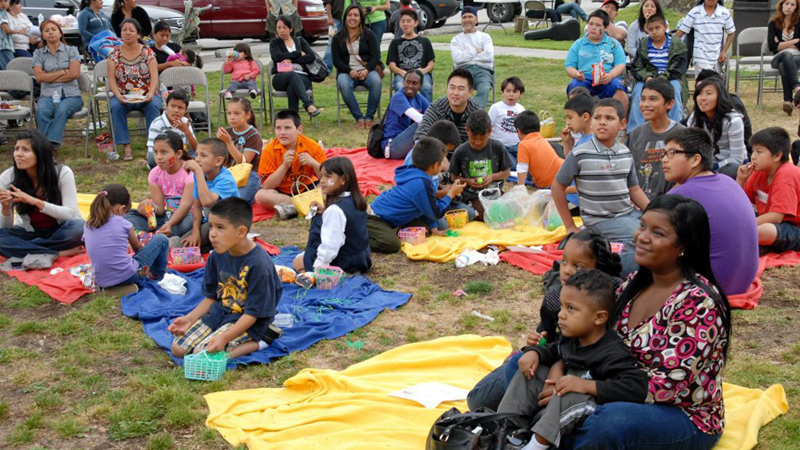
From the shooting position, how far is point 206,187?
7590mm

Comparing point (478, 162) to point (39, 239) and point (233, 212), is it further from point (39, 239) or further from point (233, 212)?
point (39, 239)

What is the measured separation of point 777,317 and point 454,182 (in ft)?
11.0

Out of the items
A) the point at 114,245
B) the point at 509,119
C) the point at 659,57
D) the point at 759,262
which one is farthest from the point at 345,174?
the point at 659,57

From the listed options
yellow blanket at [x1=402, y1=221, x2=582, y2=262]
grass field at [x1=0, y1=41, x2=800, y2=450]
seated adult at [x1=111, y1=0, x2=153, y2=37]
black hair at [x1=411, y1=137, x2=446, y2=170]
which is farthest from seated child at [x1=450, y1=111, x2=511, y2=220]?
seated adult at [x1=111, y1=0, x2=153, y2=37]

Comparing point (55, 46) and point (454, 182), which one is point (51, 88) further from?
point (454, 182)

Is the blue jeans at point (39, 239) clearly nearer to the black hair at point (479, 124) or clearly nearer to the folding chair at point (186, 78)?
the black hair at point (479, 124)

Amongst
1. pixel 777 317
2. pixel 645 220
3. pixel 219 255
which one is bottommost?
pixel 777 317

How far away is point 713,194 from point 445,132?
12.1 ft

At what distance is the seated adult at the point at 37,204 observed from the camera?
7.21 m

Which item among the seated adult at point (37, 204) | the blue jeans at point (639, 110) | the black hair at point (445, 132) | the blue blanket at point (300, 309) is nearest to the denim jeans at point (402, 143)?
the black hair at point (445, 132)

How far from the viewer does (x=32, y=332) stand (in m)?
6.20

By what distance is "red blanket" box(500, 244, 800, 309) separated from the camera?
6289 mm

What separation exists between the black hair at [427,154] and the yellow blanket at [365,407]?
2.46 metres

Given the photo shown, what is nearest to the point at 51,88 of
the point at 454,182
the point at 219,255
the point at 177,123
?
the point at 177,123
